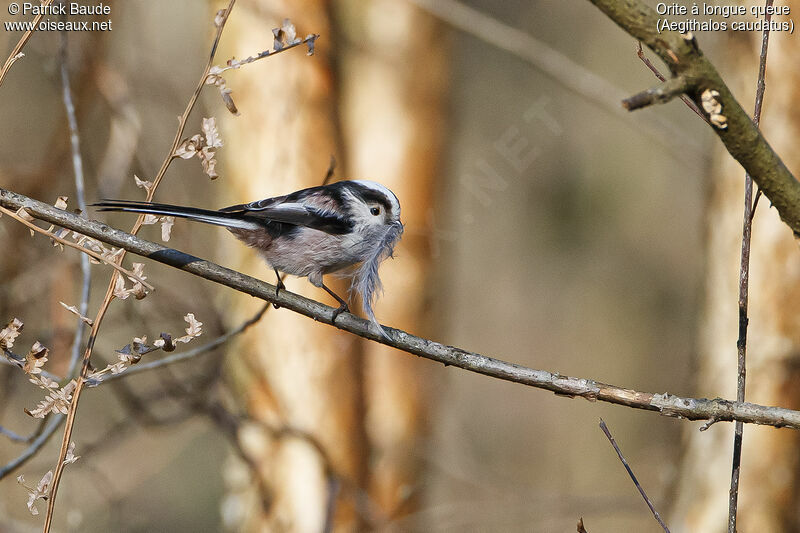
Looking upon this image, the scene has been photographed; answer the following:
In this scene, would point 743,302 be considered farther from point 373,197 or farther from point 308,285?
point 308,285

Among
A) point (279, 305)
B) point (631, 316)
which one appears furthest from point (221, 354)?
point (631, 316)

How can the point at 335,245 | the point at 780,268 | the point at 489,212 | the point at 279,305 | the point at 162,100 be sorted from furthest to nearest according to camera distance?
1. the point at 489,212
2. the point at 162,100
3. the point at 780,268
4. the point at 335,245
5. the point at 279,305

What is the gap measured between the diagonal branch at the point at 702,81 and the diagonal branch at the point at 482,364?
53 centimetres

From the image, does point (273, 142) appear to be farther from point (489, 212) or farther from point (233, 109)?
point (489, 212)

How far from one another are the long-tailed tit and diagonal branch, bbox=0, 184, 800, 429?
72 centimetres

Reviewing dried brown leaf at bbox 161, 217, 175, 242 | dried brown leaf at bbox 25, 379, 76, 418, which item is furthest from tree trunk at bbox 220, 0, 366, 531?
dried brown leaf at bbox 25, 379, 76, 418

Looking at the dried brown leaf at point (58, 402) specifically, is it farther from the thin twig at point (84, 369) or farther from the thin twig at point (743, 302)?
the thin twig at point (743, 302)

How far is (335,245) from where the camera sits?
8.65ft

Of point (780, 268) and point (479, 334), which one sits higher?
point (479, 334)

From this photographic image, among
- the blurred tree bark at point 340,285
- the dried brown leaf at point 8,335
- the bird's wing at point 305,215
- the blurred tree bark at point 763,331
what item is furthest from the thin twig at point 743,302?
the blurred tree bark at point 340,285

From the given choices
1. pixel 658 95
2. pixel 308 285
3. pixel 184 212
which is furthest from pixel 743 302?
pixel 308 285

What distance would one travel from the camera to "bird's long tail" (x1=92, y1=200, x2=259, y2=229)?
1872 mm

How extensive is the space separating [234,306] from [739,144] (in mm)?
3068

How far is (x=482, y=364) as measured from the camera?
1.78 meters
